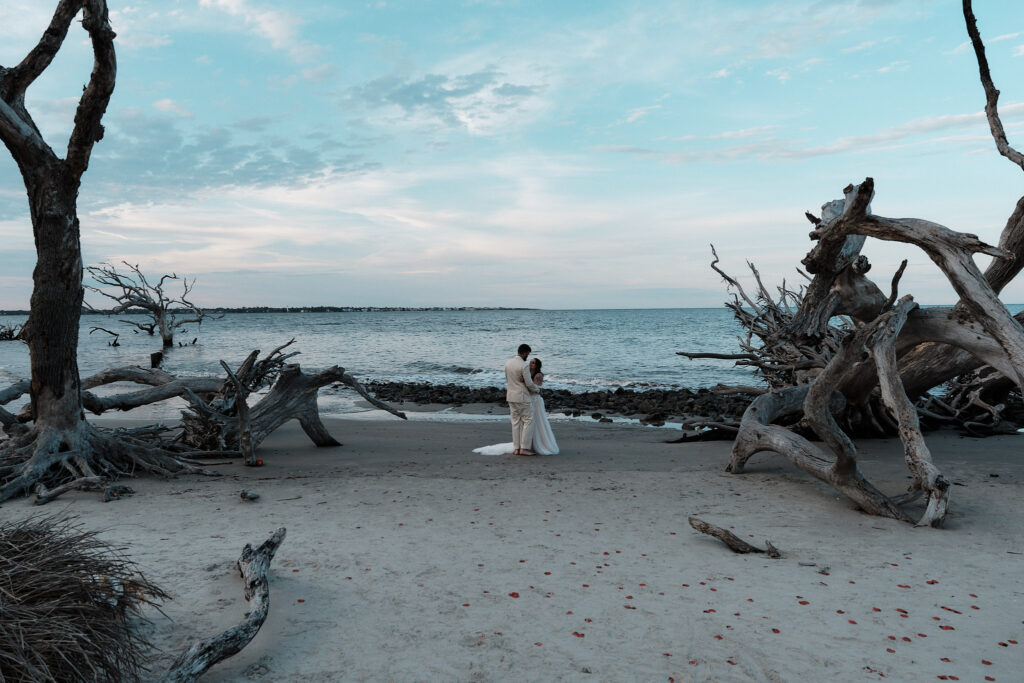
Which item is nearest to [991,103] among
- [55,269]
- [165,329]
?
[55,269]

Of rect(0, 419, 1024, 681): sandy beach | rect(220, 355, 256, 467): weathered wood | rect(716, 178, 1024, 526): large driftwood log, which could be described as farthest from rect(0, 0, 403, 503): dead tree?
rect(716, 178, 1024, 526): large driftwood log

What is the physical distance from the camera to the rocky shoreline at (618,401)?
17.3 m

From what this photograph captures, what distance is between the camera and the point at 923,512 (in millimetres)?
6777

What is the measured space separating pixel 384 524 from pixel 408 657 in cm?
264

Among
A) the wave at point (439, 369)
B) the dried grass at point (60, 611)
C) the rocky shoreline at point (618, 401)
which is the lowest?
the wave at point (439, 369)

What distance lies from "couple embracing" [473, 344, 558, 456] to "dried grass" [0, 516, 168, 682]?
25.7 ft

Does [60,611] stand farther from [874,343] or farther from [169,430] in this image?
[169,430]

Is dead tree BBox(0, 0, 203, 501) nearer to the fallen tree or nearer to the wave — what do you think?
the fallen tree

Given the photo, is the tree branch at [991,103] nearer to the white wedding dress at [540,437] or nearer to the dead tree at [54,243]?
the white wedding dress at [540,437]

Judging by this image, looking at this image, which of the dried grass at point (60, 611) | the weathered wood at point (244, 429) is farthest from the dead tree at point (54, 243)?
the dried grass at point (60, 611)

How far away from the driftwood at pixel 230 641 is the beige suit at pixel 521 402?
6.84 meters

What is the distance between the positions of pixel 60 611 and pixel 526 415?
849 centimetres

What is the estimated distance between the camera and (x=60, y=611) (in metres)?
3.05

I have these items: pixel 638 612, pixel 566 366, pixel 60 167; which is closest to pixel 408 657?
pixel 638 612
